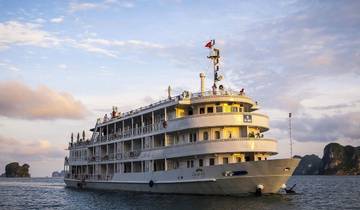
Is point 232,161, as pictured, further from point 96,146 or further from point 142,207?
point 96,146

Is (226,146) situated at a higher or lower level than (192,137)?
lower

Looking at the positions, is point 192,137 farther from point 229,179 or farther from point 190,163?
point 229,179

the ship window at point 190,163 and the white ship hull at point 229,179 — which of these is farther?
the ship window at point 190,163

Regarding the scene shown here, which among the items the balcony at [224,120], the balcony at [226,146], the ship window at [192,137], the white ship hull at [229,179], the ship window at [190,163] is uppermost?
the balcony at [224,120]

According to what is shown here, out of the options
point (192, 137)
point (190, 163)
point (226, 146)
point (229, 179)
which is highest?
point (192, 137)

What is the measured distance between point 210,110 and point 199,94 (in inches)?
71.3

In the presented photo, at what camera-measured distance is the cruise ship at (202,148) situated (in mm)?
34625

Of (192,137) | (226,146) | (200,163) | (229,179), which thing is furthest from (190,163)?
(229,179)

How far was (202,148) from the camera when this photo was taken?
3619cm

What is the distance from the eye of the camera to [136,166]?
47656mm

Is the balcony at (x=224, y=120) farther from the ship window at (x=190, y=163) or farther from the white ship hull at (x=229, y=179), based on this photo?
the white ship hull at (x=229, y=179)

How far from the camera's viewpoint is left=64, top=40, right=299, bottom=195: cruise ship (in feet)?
114

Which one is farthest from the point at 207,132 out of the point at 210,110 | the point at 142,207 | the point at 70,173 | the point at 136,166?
the point at 70,173

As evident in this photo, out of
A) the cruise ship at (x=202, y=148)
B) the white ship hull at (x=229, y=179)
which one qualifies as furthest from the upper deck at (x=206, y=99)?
the white ship hull at (x=229, y=179)
